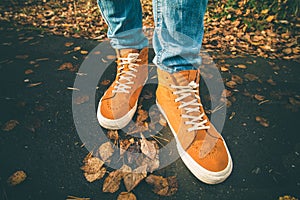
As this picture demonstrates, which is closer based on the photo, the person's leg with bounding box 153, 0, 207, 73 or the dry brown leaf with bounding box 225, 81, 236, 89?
the person's leg with bounding box 153, 0, 207, 73

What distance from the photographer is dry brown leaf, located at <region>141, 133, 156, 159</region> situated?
122 cm

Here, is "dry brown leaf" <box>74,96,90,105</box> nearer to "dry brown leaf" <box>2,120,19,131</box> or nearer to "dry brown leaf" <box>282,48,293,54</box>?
"dry brown leaf" <box>2,120,19,131</box>

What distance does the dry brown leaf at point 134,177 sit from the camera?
1.10 meters

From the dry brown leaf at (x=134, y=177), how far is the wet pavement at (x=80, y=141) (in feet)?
0.09

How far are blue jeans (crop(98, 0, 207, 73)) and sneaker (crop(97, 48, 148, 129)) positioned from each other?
0.35ft

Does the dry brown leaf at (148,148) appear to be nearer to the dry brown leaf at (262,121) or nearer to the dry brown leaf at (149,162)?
the dry brown leaf at (149,162)

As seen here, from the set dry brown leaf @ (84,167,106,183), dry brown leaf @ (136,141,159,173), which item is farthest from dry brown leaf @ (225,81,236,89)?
dry brown leaf @ (84,167,106,183)

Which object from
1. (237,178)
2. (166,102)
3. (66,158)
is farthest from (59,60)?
(237,178)

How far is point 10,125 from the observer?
1.37m

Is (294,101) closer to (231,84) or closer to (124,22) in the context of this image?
(231,84)

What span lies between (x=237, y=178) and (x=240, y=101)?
1.93 ft

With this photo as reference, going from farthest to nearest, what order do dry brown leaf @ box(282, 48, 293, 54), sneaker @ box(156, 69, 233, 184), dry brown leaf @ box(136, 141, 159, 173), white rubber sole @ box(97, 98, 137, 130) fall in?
dry brown leaf @ box(282, 48, 293, 54) → white rubber sole @ box(97, 98, 137, 130) → dry brown leaf @ box(136, 141, 159, 173) → sneaker @ box(156, 69, 233, 184)

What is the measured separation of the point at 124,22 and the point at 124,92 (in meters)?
0.39

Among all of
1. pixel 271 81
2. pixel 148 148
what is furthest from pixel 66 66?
pixel 271 81
